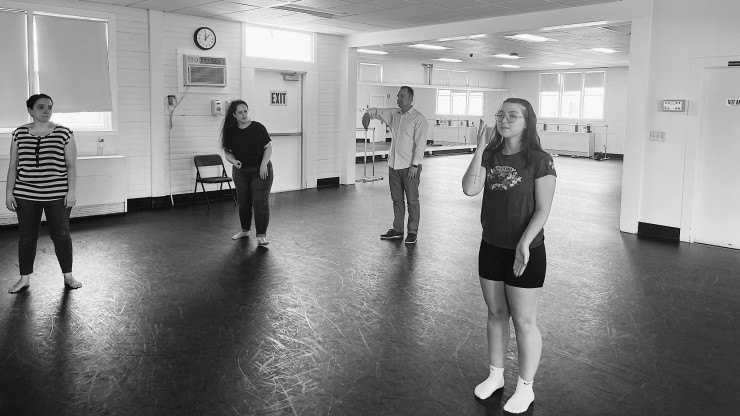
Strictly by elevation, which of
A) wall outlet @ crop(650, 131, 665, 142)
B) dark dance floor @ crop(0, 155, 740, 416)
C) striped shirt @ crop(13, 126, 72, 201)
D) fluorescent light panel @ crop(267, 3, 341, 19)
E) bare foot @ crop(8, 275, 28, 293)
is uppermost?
fluorescent light panel @ crop(267, 3, 341, 19)

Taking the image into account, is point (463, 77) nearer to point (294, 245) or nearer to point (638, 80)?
point (638, 80)

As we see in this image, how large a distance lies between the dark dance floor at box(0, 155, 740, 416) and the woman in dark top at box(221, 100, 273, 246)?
464mm

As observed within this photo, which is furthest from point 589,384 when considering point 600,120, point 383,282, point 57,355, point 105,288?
point 600,120

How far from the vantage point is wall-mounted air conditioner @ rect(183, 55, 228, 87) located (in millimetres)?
8992

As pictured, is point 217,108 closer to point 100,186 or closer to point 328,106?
point 100,186

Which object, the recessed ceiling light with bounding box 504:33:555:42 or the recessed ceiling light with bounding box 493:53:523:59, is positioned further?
the recessed ceiling light with bounding box 493:53:523:59

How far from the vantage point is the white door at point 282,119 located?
10.3m

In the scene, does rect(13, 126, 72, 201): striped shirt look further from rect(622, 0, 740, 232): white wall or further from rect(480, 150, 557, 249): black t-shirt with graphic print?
rect(622, 0, 740, 232): white wall

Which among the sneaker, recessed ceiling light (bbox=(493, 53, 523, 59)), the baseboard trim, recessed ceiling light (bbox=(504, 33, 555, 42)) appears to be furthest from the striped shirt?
recessed ceiling light (bbox=(493, 53, 523, 59))

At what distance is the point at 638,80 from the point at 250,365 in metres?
5.83

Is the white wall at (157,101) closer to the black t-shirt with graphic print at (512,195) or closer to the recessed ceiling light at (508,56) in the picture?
the black t-shirt with graphic print at (512,195)

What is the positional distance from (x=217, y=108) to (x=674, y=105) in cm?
613

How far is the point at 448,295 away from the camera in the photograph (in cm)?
494

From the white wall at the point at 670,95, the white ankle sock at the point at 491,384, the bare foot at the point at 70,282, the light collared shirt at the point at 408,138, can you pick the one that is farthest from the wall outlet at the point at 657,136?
the bare foot at the point at 70,282
